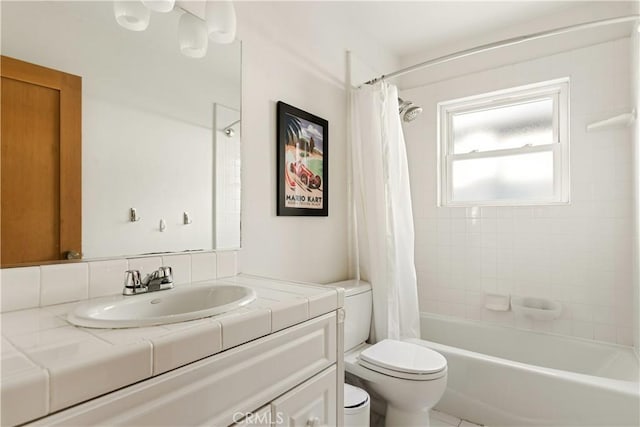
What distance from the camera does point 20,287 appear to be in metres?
0.93

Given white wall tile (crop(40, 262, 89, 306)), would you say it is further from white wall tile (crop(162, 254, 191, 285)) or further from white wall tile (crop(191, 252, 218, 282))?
white wall tile (crop(191, 252, 218, 282))

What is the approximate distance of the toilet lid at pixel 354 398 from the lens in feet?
4.83

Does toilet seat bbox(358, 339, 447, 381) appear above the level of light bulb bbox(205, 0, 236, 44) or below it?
below

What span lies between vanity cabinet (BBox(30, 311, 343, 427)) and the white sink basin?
0.41ft

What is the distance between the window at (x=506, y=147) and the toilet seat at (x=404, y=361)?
4.50 ft

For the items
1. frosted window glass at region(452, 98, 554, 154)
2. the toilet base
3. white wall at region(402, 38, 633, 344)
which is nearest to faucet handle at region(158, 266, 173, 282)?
the toilet base

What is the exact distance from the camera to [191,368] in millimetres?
724

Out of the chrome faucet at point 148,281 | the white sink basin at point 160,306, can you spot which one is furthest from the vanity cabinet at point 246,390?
the chrome faucet at point 148,281

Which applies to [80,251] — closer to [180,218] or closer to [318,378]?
[180,218]

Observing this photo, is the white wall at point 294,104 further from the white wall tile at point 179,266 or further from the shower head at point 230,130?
the white wall tile at point 179,266

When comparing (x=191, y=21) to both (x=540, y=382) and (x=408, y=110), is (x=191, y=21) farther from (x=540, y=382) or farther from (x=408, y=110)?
(x=540, y=382)

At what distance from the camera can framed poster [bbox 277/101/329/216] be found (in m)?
1.80

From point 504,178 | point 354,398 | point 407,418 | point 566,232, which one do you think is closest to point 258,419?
point 354,398

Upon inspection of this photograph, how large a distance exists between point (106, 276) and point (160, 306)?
0.20 m
